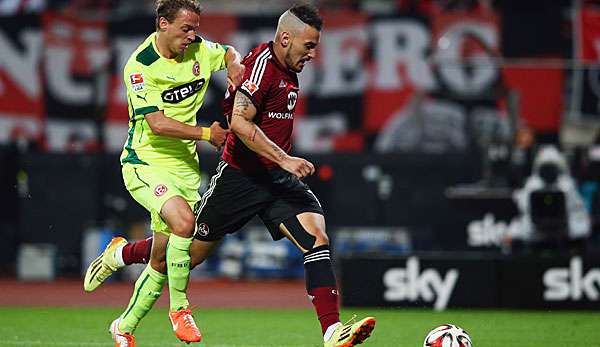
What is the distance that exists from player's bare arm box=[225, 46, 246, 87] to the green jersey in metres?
0.15

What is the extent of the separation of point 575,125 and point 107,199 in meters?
7.47

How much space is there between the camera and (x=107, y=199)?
60.4 ft

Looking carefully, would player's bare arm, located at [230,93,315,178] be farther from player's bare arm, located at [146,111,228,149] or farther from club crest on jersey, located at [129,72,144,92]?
club crest on jersey, located at [129,72,144,92]

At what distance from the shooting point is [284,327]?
1108cm

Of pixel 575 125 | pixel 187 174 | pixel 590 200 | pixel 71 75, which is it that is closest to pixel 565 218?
pixel 590 200

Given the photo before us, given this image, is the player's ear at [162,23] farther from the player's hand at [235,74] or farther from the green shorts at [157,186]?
the green shorts at [157,186]

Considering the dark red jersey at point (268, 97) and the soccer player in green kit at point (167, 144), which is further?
the soccer player in green kit at point (167, 144)

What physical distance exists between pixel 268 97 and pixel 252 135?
0.36 meters

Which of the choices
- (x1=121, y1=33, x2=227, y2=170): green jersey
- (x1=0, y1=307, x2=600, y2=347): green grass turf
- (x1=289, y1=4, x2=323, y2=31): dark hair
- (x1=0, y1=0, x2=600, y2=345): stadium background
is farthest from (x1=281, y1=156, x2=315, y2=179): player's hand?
(x1=0, y1=0, x2=600, y2=345): stadium background

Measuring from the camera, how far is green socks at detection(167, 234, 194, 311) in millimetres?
8094

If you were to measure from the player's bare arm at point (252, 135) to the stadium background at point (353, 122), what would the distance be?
8.87 meters

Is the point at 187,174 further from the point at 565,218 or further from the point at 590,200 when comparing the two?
the point at 590,200

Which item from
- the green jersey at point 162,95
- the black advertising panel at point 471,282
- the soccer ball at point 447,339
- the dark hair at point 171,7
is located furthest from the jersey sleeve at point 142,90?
the black advertising panel at point 471,282

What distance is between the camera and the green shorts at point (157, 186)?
27.0ft
